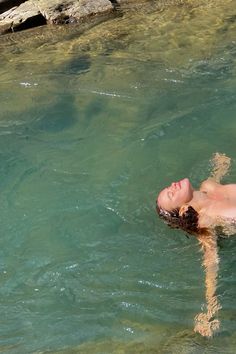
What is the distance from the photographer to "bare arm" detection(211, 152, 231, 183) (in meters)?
5.64

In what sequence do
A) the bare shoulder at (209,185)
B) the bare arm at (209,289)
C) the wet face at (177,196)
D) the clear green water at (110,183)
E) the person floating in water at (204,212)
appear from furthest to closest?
the bare shoulder at (209,185), the wet face at (177,196), the person floating in water at (204,212), the clear green water at (110,183), the bare arm at (209,289)

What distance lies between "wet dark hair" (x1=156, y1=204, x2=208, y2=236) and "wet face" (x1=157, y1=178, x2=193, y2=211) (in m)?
0.05

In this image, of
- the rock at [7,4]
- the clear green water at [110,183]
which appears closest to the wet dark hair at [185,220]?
the clear green water at [110,183]

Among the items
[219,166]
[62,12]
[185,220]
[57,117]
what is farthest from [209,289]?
[62,12]

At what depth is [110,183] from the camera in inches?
240

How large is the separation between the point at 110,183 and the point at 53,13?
7.28 m

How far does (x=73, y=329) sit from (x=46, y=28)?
29.6ft

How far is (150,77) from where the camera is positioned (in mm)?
8398

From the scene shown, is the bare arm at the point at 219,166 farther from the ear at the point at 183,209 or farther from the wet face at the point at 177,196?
the ear at the point at 183,209

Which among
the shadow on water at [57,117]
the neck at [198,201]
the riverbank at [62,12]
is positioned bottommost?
the neck at [198,201]

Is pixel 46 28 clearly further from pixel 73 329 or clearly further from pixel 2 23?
pixel 73 329

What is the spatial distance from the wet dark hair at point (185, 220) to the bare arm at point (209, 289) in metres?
0.09

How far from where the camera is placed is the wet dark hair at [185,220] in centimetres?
497

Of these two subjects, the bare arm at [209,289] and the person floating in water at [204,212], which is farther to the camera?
the person floating in water at [204,212]
